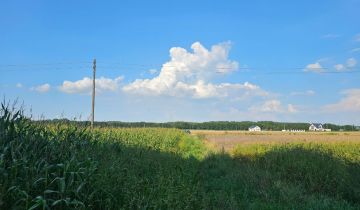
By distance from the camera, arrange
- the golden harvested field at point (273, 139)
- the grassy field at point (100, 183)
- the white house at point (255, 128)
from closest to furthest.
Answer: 1. the grassy field at point (100, 183)
2. the golden harvested field at point (273, 139)
3. the white house at point (255, 128)

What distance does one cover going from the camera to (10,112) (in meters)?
9.66

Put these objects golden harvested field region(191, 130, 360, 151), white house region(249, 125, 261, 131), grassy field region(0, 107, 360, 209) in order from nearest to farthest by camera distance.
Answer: grassy field region(0, 107, 360, 209), golden harvested field region(191, 130, 360, 151), white house region(249, 125, 261, 131)

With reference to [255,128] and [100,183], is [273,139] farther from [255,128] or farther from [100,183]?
[255,128]

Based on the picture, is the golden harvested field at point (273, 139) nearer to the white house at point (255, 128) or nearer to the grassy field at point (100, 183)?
the grassy field at point (100, 183)

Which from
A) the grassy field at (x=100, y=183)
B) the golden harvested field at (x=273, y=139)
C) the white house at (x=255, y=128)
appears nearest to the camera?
the grassy field at (x=100, y=183)

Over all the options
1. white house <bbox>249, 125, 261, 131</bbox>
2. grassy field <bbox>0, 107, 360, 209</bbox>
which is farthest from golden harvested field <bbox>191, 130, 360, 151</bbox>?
white house <bbox>249, 125, 261, 131</bbox>

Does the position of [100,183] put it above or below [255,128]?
below

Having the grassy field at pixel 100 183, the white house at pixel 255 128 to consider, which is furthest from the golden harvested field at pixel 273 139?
the white house at pixel 255 128

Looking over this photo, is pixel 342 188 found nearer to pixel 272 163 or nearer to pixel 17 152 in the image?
pixel 272 163

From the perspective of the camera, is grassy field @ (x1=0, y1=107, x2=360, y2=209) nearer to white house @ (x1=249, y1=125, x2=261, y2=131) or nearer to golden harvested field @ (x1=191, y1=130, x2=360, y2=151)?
golden harvested field @ (x1=191, y1=130, x2=360, y2=151)

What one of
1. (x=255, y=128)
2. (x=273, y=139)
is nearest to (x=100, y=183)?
(x=273, y=139)

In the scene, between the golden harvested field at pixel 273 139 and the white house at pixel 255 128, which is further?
the white house at pixel 255 128

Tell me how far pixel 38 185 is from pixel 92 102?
2833 centimetres

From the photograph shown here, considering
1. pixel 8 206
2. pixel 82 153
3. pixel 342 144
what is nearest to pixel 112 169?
pixel 82 153
